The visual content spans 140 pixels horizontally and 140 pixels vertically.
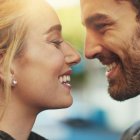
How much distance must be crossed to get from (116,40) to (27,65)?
0.39 meters

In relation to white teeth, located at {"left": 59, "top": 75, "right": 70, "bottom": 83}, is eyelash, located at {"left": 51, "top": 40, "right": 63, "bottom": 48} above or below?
above

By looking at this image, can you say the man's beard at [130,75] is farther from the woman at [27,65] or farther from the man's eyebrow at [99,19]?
the woman at [27,65]

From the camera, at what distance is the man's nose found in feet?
4.38

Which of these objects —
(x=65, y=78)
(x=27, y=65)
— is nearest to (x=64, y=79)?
(x=65, y=78)

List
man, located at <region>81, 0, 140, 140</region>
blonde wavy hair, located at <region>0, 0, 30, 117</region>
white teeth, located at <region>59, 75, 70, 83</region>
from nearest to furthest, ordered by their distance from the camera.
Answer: blonde wavy hair, located at <region>0, 0, 30, 117</region> → white teeth, located at <region>59, 75, 70, 83</region> → man, located at <region>81, 0, 140, 140</region>

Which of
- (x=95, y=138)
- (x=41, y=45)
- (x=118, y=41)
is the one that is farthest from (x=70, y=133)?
(x=41, y=45)

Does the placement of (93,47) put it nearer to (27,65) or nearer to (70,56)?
(70,56)

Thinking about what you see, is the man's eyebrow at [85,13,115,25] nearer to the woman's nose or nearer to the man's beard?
the man's beard

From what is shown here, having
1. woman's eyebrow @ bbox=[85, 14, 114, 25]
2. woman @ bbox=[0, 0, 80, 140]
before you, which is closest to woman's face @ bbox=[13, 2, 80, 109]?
woman @ bbox=[0, 0, 80, 140]

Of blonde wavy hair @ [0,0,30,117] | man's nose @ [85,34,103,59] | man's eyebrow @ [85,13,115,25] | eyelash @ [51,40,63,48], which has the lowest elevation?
man's nose @ [85,34,103,59]

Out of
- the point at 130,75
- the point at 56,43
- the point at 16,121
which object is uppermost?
the point at 56,43

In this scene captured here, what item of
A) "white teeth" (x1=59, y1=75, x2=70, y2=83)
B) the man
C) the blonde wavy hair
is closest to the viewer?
the blonde wavy hair

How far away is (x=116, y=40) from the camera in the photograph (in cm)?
132

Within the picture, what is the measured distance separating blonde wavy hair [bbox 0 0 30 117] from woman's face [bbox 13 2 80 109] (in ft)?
0.08
